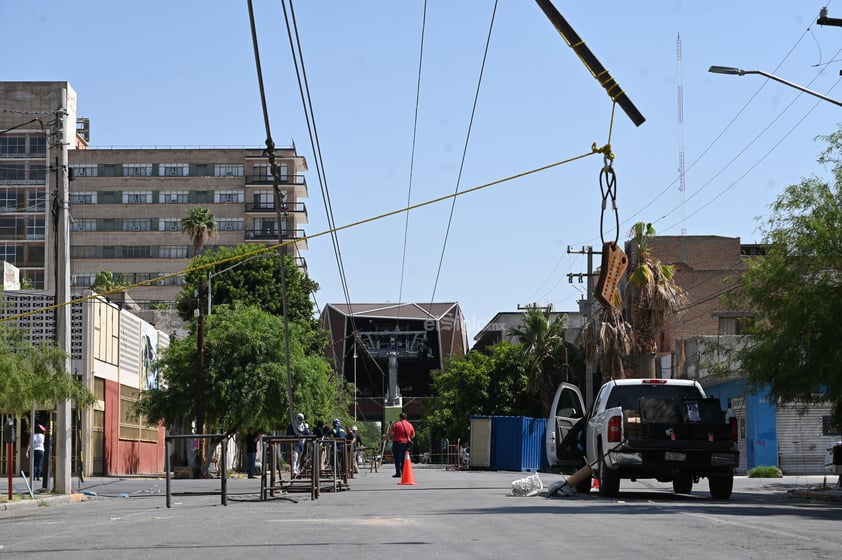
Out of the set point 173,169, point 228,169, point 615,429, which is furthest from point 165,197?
point 615,429

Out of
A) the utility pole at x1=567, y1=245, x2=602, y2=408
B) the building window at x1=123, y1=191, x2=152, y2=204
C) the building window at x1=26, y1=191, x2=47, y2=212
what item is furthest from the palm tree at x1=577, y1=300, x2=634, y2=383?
the building window at x1=123, y1=191, x2=152, y2=204

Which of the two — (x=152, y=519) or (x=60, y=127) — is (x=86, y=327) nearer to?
(x=60, y=127)

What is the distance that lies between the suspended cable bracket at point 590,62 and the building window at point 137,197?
91.7 metres

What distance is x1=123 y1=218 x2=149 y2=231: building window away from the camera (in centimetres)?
10525

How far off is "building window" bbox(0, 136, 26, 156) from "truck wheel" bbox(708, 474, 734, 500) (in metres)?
87.4

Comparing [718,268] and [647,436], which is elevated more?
[718,268]

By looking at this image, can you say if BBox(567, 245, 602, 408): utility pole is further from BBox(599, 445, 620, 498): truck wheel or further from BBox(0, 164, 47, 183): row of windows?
BBox(0, 164, 47, 183): row of windows

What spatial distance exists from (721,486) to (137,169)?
9043 cm

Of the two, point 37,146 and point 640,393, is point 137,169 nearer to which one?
point 37,146

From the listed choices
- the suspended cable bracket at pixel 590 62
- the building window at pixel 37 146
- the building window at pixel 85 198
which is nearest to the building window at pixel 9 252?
the building window at pixel 85 198

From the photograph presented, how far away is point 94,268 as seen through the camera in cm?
10562

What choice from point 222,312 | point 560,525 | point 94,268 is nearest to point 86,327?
point 222,312

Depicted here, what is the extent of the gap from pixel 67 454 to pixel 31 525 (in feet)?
35.8

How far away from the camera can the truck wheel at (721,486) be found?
20219 mm
